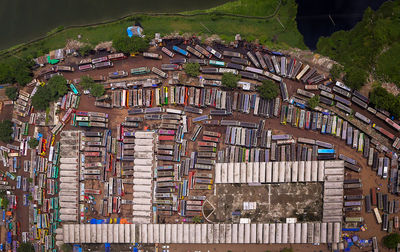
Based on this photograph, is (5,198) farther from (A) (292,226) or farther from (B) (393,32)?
(B) (393,32)

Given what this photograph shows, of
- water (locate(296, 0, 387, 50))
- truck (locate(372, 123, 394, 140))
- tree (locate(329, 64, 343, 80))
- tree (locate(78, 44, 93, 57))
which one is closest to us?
truck (locate(372, 123, 394, 140))

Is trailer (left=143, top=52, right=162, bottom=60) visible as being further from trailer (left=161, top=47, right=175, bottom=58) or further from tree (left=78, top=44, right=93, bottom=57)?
tree (left=78, top=44, right=93, bottom=57)

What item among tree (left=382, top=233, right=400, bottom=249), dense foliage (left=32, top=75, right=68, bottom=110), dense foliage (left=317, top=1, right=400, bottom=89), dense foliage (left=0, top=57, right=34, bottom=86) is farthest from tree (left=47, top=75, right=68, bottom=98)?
tree (left=382, top=233, right=400, bottom=249)

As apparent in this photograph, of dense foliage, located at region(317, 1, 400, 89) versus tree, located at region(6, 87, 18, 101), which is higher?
dense foliage, located at region(317, 1, 400, 89)

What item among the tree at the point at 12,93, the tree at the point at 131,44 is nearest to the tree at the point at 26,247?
the tree at the point at 12,93

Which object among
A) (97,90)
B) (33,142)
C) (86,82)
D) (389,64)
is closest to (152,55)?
(97,90)

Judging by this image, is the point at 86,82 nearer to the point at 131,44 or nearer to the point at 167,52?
the point at 131,44

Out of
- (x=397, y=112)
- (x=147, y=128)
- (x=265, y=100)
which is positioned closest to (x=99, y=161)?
(x=147, y=128)
